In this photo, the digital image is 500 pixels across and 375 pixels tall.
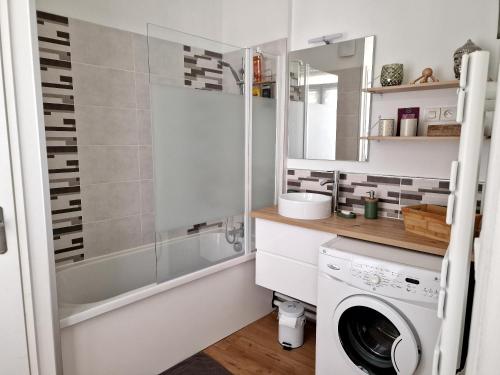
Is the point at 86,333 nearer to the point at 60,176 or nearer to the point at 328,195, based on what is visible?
the point at 60,176

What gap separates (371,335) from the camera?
5.63 ft

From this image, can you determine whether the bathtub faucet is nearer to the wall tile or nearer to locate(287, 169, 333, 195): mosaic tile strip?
locate(287, 169, 333, 195): mosaic tile strip

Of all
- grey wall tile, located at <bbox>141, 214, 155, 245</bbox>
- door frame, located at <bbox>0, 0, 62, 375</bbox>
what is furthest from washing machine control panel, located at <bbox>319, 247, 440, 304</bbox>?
grey wall tile, located at <bbox>141, 214, 155, 245</bbox>

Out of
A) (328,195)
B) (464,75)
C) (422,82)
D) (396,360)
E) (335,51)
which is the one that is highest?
(335,51)

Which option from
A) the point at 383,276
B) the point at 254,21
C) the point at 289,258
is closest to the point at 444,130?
the point at 383,276

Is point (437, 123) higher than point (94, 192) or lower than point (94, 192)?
higher

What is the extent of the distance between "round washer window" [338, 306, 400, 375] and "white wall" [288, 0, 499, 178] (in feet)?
2.96

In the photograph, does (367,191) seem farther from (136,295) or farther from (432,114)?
(136,295)

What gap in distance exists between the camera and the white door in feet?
4.17

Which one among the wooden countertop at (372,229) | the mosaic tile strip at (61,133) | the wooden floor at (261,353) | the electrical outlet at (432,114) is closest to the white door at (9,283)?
the mosaic tile strip at (61,133)

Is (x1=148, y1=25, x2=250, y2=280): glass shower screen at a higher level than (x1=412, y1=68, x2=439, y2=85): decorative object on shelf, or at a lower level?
lower

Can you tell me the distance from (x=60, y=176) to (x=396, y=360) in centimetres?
216

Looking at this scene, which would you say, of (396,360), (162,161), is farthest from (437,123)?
(162,161)

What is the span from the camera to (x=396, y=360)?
1.48 m
